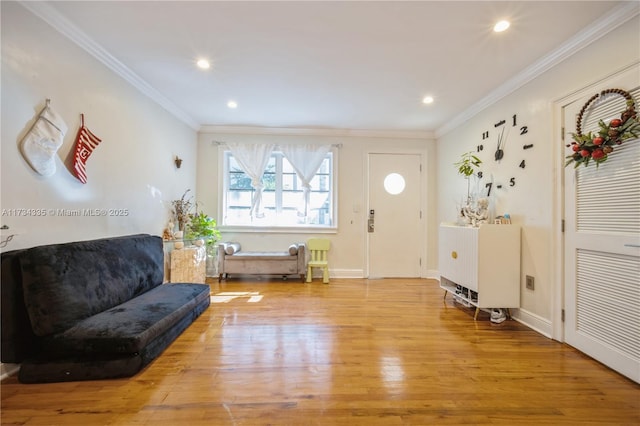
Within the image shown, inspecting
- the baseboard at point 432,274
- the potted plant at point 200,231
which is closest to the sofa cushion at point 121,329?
the potted plant at point 200,231

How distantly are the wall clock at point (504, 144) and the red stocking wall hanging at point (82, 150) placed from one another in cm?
413

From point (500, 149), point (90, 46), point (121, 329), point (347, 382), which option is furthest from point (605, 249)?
point (90, 46)

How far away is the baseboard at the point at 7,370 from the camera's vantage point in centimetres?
166

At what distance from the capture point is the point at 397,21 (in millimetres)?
1938

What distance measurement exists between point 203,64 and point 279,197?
237 cm

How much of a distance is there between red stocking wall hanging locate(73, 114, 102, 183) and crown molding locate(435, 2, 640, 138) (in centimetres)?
415

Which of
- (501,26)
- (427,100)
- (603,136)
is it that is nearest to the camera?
(603,136)

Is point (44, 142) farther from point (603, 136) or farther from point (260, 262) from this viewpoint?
point (603, 136)

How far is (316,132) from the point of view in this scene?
4441 millimetres

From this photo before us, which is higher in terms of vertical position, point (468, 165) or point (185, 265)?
point (468, 165)

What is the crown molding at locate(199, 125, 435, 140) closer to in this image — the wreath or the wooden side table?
the wooden side table

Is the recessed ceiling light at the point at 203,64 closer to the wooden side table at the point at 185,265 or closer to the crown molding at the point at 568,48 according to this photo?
the wooden side table at the point at 185,265

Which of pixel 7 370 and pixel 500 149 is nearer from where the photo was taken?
pixel 7 370

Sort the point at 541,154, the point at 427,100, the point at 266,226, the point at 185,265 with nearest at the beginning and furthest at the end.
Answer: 1. the point at 541,154
2. the point at 427,100
3. the point at 185,265
4. the point at 266,226
